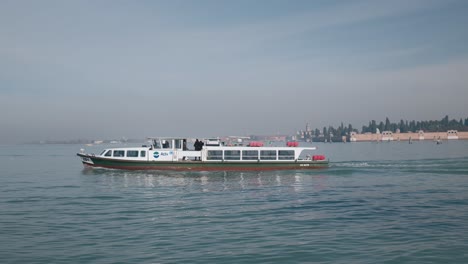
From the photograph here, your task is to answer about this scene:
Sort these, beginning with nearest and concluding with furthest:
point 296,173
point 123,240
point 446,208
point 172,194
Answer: point 123,240, point 446,208, point 172,194, point 296,173

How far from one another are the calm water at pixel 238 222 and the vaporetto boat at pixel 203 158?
1017 cm

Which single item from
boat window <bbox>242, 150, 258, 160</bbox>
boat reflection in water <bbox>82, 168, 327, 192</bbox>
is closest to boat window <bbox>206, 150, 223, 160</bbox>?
boat reflection in water <bbox>82, 168, 327, 192</bbox>

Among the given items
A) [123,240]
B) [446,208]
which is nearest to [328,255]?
[123,240]

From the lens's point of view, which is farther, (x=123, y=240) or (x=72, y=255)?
(x=123, y=240)

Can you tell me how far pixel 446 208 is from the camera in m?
26.6

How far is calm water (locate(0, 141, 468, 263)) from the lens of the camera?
17.1 meters

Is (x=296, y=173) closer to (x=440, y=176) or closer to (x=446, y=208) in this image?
(x=440, y=176)

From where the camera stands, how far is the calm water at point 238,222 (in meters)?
17.1

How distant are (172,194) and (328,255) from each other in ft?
64.0

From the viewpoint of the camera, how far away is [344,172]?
52156 millimetres

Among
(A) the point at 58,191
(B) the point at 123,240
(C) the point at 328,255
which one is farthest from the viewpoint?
(A) the point at 58,191

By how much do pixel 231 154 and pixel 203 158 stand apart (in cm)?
344

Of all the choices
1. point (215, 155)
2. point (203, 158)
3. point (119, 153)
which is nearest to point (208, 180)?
point (203, 158)

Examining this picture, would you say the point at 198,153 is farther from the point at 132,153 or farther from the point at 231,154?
the point at 132,153
